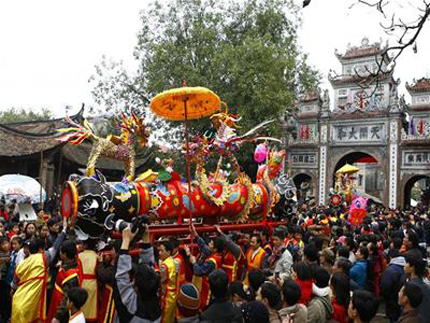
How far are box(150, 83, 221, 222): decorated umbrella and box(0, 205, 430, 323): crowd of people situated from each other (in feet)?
5.36

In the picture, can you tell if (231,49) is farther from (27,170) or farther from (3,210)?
(3,210)

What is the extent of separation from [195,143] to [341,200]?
11.8 meters

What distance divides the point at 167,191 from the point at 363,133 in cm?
1954

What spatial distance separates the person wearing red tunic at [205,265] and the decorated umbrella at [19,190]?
330 inches

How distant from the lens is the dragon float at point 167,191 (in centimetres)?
612

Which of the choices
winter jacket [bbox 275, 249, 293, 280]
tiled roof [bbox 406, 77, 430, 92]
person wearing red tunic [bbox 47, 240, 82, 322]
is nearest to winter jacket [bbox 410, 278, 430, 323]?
winter jacket [bbox 275, 249, 293, 280]

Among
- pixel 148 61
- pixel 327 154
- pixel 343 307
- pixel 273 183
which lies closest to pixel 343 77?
pixel 327 154

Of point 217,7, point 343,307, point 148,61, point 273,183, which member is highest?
point 217,7

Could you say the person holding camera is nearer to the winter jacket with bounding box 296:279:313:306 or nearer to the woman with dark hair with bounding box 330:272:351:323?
the winter jacket with bounding box 296:279:313:306

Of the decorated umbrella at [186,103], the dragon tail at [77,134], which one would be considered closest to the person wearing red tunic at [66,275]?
the decorated umbrella at [186,103]

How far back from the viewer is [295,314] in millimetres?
3340

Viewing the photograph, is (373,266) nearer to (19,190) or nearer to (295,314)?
(295,314)

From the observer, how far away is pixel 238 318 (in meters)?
3.32

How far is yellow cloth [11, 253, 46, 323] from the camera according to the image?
4.30 m
